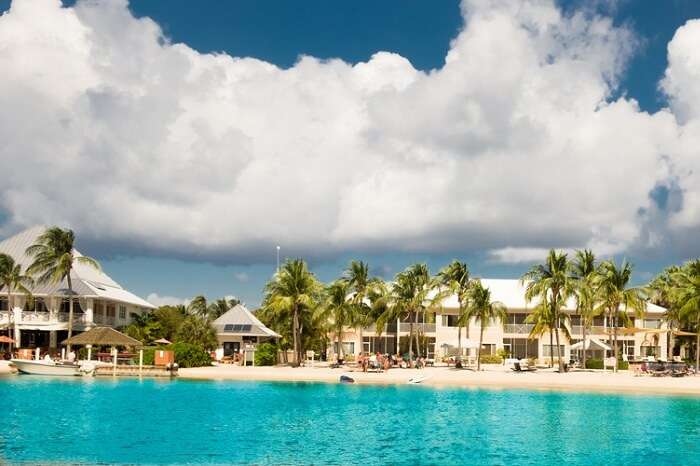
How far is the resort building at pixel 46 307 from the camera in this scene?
65500mm

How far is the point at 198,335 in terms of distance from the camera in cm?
6506

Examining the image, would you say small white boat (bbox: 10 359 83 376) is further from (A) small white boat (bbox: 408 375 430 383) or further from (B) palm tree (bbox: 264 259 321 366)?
(A) small white boat (bbox: 408 375 430 383)

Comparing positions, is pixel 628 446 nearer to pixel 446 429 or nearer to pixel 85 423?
pixel 446 429

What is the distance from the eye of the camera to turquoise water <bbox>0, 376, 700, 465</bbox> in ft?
80.4

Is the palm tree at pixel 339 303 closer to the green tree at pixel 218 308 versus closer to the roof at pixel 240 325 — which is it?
the roof at pixel 240 325

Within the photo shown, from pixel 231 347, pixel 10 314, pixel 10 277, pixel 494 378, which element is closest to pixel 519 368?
pixel 494 378

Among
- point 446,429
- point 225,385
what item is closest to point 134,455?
point 446,429

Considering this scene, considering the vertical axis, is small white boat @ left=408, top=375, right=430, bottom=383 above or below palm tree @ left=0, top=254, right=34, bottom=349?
below

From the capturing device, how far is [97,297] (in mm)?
66750

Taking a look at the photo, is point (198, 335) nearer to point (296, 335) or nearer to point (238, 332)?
point (238, 332)

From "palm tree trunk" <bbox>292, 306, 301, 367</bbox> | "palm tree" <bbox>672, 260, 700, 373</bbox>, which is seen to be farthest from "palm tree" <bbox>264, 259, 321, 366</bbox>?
"palm tree" <bbox>672, 260, 700, 373</bbox>

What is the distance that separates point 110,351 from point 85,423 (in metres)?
33.3

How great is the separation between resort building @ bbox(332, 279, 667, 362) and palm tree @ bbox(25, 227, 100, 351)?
26185 millimetres

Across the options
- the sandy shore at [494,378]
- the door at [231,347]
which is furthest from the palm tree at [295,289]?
the door at [231,347]
